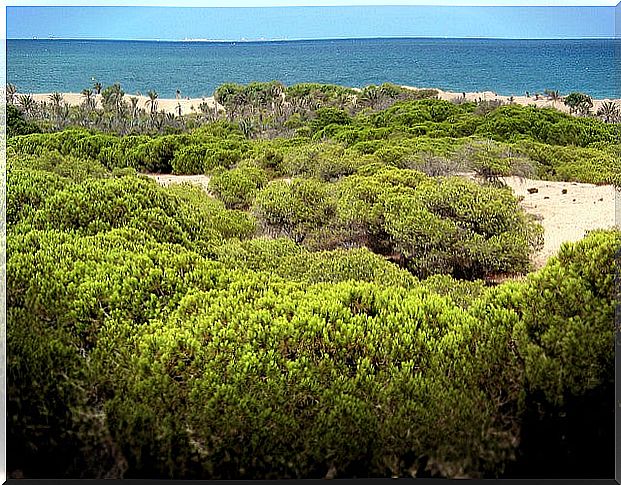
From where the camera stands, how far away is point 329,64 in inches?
153

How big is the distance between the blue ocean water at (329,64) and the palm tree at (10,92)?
0.11m

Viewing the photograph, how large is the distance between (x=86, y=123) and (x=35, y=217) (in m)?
0.58

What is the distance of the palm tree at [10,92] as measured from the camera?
3.64 metres

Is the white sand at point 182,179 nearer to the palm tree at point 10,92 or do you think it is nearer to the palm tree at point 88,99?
the palm tree at point 88,99

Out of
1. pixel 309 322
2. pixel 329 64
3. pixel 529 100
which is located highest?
pixel 329 64

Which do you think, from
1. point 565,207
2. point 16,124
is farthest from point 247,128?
point 565,207

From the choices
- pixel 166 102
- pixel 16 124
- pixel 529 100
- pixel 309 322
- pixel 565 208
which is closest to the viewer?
pixel 309 322

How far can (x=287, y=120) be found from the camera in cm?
396

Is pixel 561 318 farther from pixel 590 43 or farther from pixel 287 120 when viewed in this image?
pixel 287 120

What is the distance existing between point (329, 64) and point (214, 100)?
1.86 ft

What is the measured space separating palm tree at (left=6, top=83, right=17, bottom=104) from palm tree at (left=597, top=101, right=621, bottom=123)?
267cm

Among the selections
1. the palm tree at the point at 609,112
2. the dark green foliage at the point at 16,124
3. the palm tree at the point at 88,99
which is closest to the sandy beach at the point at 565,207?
the palm tree at the point at 609,112

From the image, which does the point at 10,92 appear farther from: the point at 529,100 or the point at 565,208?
the point at 565,208

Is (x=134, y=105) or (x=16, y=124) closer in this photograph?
(x=16, y=124)
